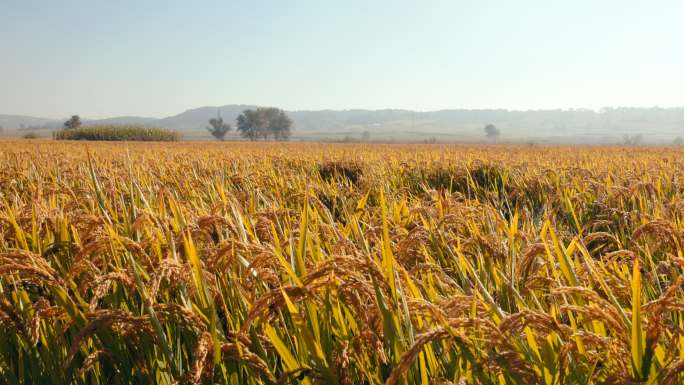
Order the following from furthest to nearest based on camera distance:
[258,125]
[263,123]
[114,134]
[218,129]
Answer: [218,129]
[263,123]
[258,125]
[114,134]

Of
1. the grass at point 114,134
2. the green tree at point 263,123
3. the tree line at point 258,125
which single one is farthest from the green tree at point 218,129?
the grass at point 114,134

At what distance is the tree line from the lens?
491ft

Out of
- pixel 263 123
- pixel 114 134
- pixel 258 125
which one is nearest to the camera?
pixel 114 134

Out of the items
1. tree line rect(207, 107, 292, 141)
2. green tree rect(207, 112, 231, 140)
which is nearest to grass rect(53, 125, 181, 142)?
tree line rect(207, 107, 292, 141)

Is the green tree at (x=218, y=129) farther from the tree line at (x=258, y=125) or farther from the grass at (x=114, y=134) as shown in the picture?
the grass at (x=114, y=134)

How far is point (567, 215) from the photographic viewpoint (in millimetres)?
4438

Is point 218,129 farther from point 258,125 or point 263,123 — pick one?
point 263,123

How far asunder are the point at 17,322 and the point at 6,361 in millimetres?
137

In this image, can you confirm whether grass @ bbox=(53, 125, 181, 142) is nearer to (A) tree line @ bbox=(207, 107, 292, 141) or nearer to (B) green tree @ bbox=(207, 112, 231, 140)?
(A) tree line @ bbox=(207, 107, 292, 141)

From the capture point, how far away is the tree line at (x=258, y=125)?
149625 mm

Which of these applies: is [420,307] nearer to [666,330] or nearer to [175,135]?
[666,330]

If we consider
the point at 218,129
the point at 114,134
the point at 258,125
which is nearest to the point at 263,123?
the point at 258,125

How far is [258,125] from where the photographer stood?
14912 cm

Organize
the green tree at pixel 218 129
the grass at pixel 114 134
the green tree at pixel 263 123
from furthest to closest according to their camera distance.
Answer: the green tree at pixel 263 123 → the green tree at pixel 218 129 → the grass at pixel 114 134
